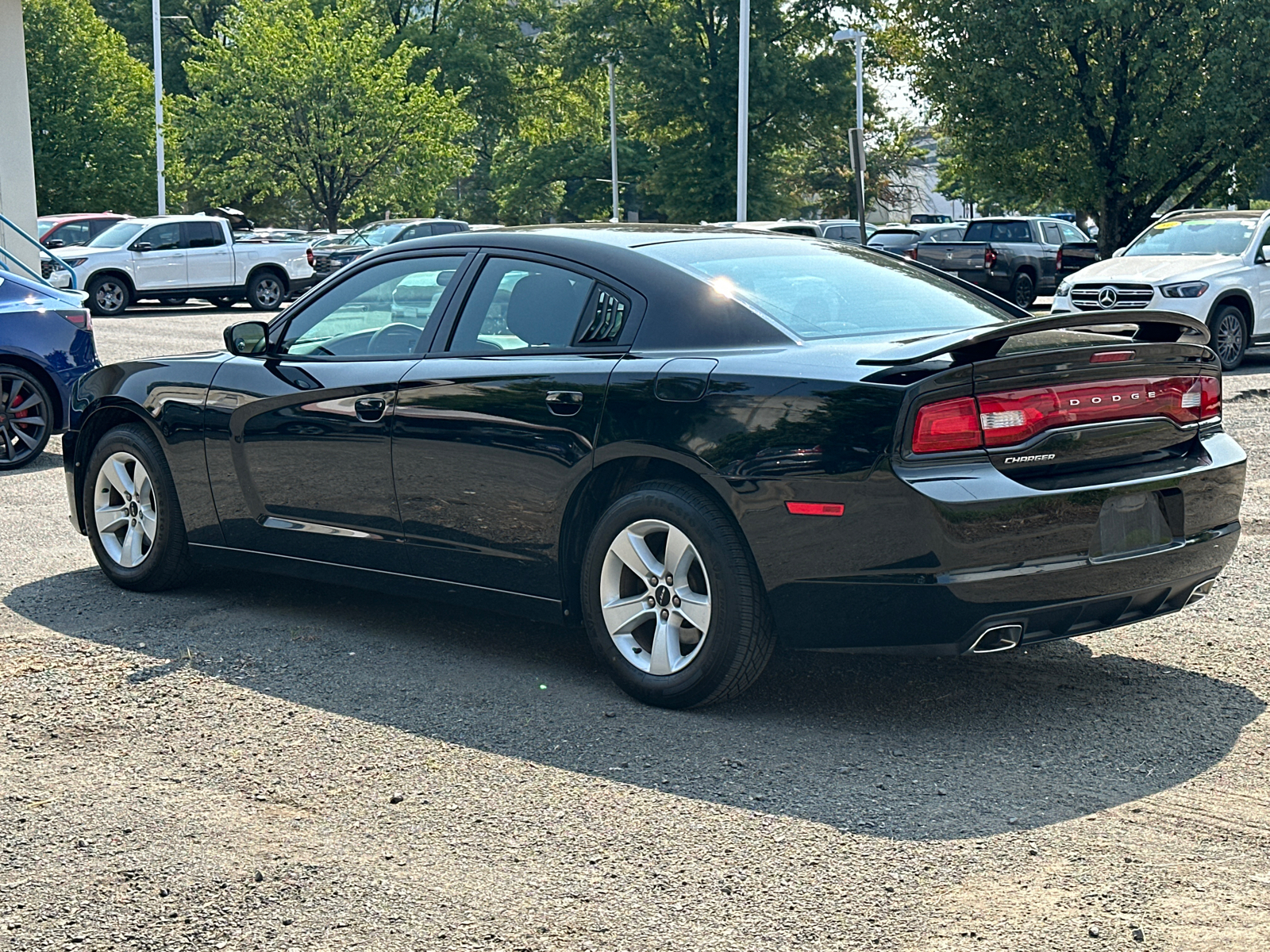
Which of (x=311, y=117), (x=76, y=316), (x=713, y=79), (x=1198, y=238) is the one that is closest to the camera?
(x=76, y=316)

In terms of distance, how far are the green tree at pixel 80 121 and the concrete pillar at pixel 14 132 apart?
89.7 ft

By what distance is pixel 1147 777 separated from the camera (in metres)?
4.47

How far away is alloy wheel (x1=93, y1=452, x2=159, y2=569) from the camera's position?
6.93 meters

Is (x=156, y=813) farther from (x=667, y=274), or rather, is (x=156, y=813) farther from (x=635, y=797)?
(x=667, y=274)

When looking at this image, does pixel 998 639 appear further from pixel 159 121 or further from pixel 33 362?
pixel 159 121

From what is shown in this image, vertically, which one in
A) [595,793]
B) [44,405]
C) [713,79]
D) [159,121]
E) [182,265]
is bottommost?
[595,793]

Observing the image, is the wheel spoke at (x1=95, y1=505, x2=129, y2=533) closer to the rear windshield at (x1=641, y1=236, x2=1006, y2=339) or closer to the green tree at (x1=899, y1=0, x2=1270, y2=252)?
the rear windshield at (x1=641, y1=236, x2=1006, y2=339)

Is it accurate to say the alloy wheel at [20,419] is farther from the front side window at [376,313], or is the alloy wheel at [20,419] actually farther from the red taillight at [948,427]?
the red taillight at [948,427]

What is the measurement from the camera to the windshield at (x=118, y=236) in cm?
2862

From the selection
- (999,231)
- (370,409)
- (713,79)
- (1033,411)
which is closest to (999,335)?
(1033,411)

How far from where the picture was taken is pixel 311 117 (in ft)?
147

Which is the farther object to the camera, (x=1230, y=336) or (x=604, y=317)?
(x=1230, y=336)

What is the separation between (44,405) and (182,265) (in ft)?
62.1

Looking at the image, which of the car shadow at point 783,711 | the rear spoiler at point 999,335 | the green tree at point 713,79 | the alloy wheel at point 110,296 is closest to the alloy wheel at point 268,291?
the alloy wheel at point 110,296
